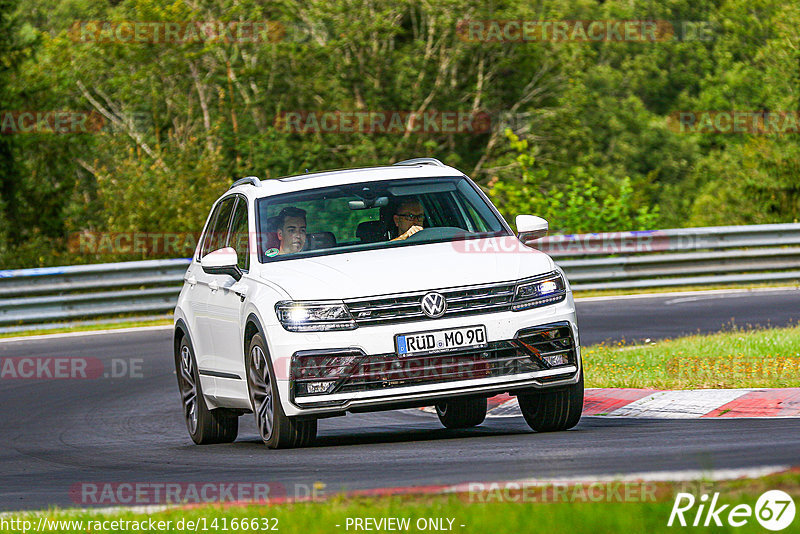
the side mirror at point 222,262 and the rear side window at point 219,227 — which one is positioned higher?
the side mirror at point 222,262

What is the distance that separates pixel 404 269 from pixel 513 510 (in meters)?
3.29

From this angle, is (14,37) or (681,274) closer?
(681,274)

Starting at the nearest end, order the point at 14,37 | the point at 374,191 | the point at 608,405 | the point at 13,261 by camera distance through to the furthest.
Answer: the point at 374,191 < the point at 608,405 < the point at 13,261 < the point at 14,37

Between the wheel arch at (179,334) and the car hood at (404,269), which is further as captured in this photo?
the wheel arch at (179,334)

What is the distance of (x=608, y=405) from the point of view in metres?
10.5

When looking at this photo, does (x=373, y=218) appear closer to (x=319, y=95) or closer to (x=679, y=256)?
(x=679, y=256)

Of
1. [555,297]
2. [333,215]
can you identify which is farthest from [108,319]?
[555,297]

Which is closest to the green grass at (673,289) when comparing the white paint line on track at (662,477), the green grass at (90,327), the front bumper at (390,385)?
the green grass at (90,327)

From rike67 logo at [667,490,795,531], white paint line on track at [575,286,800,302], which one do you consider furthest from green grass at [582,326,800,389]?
white paint line on track at [575,286,800,302]

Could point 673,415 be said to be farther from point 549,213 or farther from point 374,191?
point 549,213

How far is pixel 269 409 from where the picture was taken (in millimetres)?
8648

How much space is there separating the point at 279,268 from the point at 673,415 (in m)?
3.07

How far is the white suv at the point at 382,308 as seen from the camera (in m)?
8.12

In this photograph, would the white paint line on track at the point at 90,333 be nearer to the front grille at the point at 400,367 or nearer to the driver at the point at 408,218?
the driver at the point at 408,218
